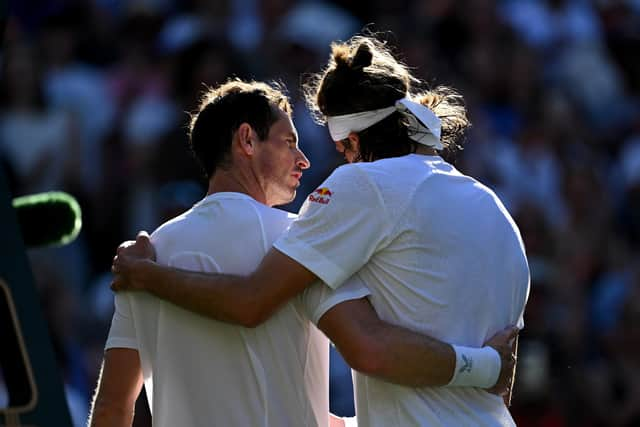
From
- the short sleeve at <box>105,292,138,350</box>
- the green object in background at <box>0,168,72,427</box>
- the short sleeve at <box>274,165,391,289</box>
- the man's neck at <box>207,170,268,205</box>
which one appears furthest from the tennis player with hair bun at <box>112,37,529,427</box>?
the green object in background at <box>0,168,72,427</box>

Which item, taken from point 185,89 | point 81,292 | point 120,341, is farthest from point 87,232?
point 120,341

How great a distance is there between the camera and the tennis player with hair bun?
350 centimetres

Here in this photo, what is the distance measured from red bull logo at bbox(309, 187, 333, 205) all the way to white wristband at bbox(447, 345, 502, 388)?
0.49 metres

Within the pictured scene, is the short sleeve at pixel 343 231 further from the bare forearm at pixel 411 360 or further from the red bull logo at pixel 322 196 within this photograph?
the bare forearm at pixel 411 360

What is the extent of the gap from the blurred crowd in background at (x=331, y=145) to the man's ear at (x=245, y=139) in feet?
10.8

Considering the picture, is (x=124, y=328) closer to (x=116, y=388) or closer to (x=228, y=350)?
(x=116, y=388)

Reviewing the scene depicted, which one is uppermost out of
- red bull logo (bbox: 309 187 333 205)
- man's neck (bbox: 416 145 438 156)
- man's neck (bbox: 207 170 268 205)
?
man's neck (bbox: 416 145 438 156)

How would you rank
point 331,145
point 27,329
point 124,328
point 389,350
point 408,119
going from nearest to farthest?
point 27,329, point 389,350, point 408,119, point 124,328, point 331,145

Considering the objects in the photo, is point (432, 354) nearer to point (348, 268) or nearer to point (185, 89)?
point (348, 268)

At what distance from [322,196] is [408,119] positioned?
0.34 metres

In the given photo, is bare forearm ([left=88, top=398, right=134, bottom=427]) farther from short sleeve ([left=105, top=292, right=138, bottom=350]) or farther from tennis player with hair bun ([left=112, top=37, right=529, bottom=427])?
tennis player with hair bun ([left=112, top=37, right=529, bottom=427])

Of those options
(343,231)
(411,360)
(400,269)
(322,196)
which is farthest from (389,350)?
(322,196)

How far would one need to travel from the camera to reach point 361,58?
3.71m

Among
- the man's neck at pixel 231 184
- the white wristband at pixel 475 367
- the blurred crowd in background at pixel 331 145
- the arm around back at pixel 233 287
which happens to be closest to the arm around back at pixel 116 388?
the arm around back at pixel 233 287
